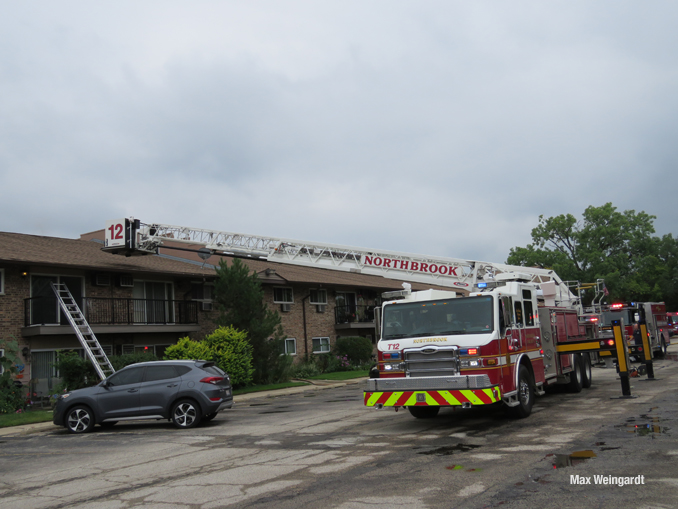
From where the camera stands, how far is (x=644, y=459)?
755cm

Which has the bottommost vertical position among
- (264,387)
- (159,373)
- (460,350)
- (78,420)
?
(264,387)

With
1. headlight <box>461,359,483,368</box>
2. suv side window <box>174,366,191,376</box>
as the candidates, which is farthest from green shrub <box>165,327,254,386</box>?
headlight <box>461,359,483,368</box>

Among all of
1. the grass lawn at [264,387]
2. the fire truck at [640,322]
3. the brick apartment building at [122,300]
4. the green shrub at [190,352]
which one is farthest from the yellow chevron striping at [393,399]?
the brick apartment building at [122,300]

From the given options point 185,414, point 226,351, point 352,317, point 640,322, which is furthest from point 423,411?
point 352,317

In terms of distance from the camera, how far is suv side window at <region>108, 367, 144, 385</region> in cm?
1381

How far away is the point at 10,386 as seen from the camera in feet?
61.6

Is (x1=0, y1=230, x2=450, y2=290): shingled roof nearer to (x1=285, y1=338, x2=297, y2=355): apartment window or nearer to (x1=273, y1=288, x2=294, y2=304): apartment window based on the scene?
(x1=273, y1=288, x2=294, y2=304): apartment window

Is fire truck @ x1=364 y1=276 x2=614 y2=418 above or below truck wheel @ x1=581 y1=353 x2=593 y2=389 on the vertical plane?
above

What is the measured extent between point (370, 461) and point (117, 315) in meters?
17.7

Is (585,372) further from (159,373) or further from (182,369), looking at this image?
(159,373)

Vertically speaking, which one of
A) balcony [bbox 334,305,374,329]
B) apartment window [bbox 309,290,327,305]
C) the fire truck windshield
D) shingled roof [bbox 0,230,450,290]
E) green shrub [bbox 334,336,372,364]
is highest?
shingled roof [bbox 0,230,450,290]

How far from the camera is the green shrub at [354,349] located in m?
33.1

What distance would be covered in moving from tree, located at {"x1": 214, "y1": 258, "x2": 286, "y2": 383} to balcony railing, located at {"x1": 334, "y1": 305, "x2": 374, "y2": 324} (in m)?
9.87

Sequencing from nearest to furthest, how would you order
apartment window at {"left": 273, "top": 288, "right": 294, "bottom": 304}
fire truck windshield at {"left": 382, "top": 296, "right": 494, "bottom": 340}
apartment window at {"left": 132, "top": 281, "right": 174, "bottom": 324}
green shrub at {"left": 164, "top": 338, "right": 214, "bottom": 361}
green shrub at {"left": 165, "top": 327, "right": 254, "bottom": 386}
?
fire truck windshield at {"left": 382, "top": 296, "right": 494, "bottom": 340} → green shrub at {"left": 164, "top": 338, "right": 214, "bottom": 361} → green shrub at {"left": 165, "top": 327, "right": 254, "bottom": 386} → apartment window at {"left": 132, "top": 281, "right": 174, "bottom": 324} → apartment window at {"left": 273, "top": 288, "right": 294, "bottom": 304}
